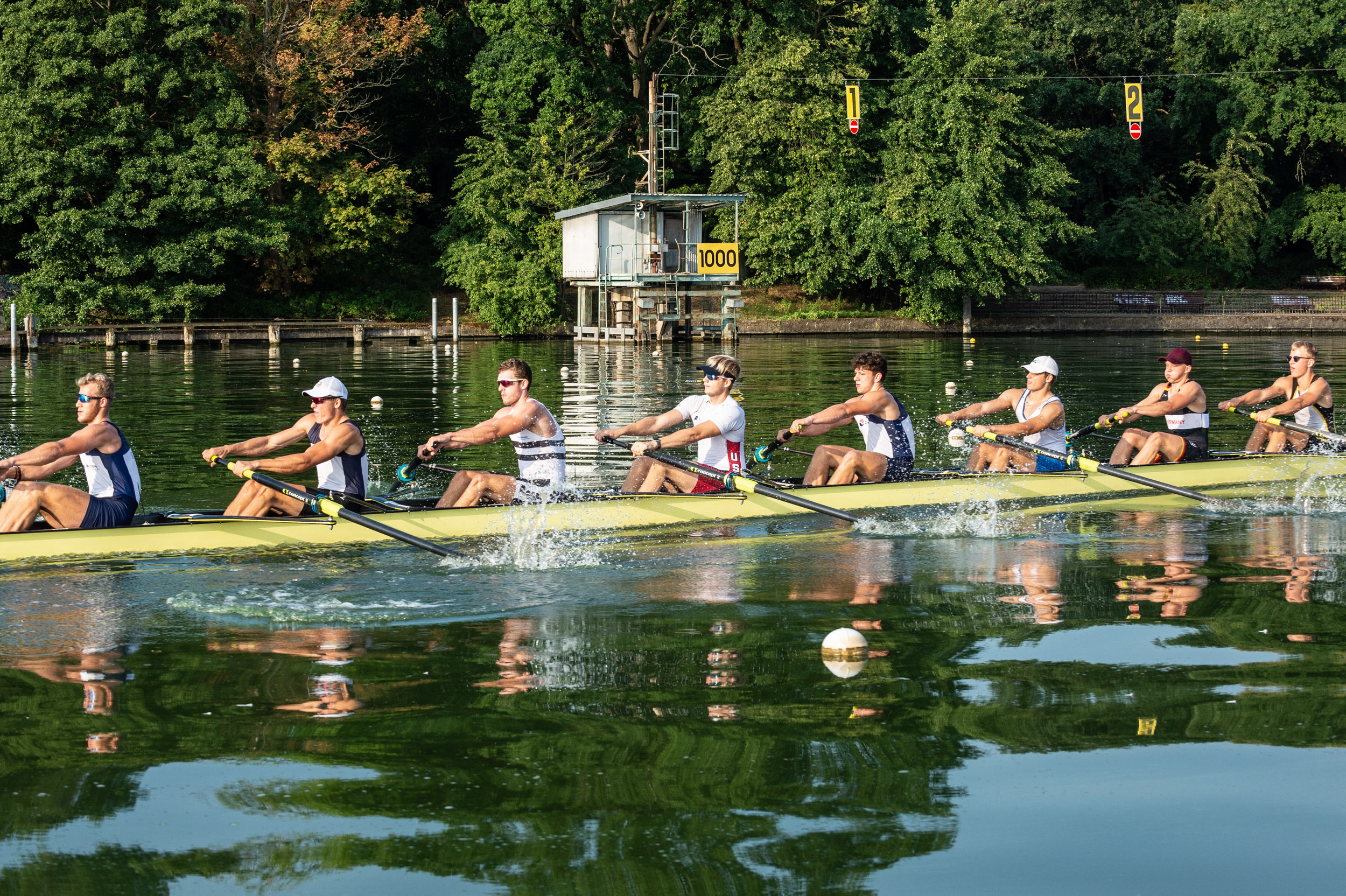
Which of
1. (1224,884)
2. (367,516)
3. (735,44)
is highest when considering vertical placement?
(735,44)

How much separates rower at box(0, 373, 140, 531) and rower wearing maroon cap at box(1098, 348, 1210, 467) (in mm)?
9886

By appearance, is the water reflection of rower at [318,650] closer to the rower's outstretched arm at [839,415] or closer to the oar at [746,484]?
the oar at [746,484]

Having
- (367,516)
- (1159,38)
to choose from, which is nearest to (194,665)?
(367,516)

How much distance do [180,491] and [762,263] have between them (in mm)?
36319

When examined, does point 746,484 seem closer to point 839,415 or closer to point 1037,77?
point 839,415

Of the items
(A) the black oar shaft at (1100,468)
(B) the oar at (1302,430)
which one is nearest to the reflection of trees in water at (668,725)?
(A) the black oar shaft at (1100,468)

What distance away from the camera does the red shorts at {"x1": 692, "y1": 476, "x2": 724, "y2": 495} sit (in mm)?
13086

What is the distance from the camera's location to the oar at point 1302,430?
15680mm

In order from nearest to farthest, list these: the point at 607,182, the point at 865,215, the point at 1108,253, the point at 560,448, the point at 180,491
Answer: the point at 560,448 < the point at 180,491 < the point at 865,215 < the point at 607,182 < the point at 1108,253

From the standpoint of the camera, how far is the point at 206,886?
5.39m

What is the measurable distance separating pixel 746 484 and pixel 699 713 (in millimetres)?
5374

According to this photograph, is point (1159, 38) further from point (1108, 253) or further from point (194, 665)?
point (194, 665)

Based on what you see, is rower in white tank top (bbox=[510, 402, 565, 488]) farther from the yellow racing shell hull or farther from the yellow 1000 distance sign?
the yellow 1000 distance sign

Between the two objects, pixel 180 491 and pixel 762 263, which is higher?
pixel 762 263
